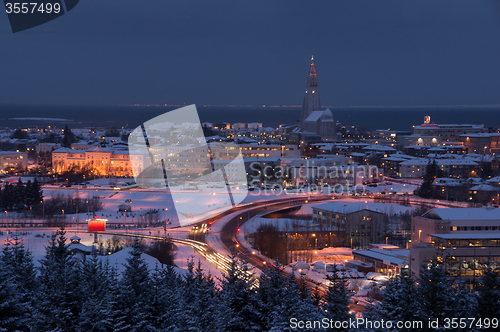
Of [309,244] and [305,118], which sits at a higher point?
[305,118]

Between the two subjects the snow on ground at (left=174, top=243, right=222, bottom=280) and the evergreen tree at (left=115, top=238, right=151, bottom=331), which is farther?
the snow on ground at (left=174, top=243, right=222, bottom=280)

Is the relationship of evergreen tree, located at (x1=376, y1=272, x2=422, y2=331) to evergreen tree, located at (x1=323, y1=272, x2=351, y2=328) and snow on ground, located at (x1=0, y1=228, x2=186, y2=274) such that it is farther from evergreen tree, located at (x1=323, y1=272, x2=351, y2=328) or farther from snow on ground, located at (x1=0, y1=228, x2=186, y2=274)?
snow on ground, located at (x1=0, y1=228, x2=186, y2=274)

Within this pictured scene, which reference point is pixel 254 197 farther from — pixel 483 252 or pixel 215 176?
pixel 483 252

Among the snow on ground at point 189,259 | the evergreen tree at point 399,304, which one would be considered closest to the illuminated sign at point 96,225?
the snow on ground at point 189,259

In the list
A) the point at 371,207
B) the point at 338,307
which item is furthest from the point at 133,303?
the point at 371,207

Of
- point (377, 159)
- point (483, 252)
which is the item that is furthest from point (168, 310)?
point (377, 159)

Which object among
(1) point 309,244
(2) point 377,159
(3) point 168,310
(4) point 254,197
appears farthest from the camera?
(2) point 377,159

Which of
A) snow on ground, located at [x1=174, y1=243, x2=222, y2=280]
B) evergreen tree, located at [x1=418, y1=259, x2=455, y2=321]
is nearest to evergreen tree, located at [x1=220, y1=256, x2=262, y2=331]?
evergreen tree, located at [x1=418, y1=259, x2=455, y2=321]

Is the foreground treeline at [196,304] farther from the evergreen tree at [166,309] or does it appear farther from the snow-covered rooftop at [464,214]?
the snow-covered rooftop at [464,214]
